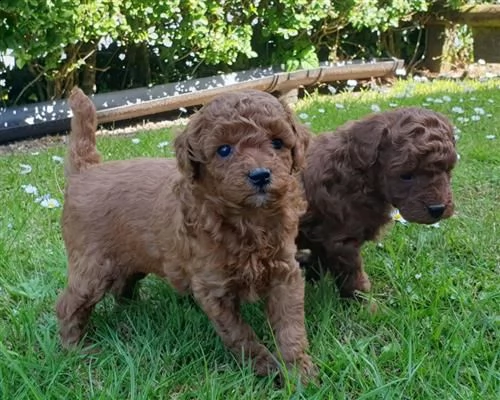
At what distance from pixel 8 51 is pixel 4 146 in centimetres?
93

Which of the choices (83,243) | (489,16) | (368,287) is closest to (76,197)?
(83,243)

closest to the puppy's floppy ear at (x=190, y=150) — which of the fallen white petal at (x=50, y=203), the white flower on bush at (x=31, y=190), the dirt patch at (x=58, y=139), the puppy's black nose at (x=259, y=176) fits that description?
the puppy's black nose at (x=259, y=176)

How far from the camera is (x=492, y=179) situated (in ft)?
16.1

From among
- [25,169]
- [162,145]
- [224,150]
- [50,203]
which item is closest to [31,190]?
[50,203]

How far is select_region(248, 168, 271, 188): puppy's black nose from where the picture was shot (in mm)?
2350

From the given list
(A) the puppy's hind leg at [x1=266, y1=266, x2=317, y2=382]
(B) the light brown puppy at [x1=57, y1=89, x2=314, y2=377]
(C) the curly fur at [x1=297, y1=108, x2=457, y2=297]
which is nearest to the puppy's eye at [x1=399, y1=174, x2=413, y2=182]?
(C) the curly fur at [x1=297, y1=108, x2=457, y2=297]

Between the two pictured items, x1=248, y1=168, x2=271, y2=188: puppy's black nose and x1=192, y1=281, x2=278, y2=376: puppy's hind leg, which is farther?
x1=192, y1=281, x2=278, y2=376: puppy's hind leg

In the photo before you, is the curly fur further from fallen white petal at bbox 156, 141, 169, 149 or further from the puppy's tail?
fallen white petal at bbox 156, 141, 169, 149

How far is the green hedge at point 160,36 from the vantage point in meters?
6.59

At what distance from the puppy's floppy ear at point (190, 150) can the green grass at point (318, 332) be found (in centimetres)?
73

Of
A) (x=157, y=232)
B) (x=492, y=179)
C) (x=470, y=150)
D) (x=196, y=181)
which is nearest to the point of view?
(x=196, y=181)

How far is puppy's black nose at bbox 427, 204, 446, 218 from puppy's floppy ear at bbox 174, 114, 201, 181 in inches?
39.9

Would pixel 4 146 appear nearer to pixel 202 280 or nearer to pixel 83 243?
pixel 83 243

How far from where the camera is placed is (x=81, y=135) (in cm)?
311
